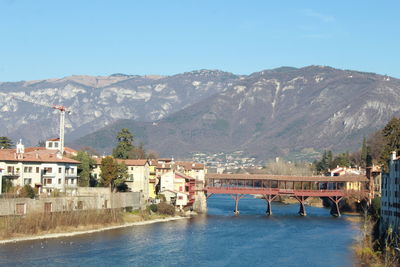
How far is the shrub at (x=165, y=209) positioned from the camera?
11036cm

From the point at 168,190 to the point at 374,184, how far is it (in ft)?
114

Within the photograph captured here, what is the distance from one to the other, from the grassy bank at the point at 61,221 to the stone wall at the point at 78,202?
1.09 meters

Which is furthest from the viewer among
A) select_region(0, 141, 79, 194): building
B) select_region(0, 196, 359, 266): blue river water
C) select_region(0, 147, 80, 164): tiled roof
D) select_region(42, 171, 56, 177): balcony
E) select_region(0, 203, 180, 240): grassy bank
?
select_region(42, 171, 56, 177): balcony

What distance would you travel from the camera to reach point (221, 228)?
9806cm

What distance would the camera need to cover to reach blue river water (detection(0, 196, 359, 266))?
2682 inches

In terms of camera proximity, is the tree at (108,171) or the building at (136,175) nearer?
the tree at (108,171)

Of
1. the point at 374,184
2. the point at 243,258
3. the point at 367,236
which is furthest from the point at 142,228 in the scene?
the point at 374,184

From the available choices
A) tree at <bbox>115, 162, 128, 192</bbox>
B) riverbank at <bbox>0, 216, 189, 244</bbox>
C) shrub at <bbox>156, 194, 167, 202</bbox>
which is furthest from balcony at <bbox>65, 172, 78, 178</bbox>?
shrub at <bbox>156, 194, 167, 202</bbox>

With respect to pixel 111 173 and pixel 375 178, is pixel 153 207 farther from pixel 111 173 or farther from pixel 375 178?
pixel 375 178

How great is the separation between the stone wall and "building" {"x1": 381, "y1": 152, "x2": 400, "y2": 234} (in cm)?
3555

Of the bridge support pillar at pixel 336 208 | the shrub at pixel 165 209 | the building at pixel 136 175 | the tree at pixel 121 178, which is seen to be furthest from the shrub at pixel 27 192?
the bridge support pillar at pixel 336 208

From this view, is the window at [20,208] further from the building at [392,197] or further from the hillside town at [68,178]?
the building at [392,197]

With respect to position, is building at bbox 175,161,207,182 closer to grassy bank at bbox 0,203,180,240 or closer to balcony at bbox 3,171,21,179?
grassy bank at bbox 0,203,180,240

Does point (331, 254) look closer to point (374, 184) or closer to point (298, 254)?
point (298, 254)
